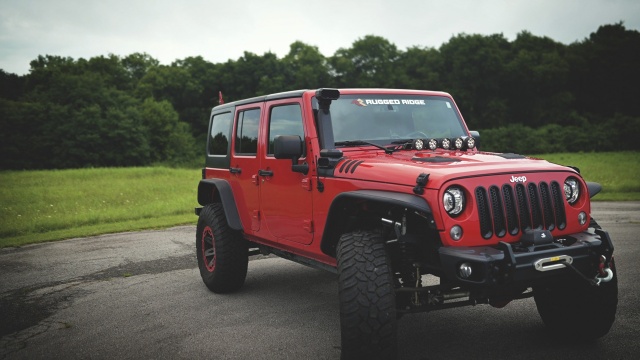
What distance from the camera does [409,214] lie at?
4035 millimetres

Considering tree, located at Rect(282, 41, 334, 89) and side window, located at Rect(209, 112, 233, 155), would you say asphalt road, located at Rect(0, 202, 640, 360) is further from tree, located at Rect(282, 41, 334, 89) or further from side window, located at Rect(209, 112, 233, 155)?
tree, located at Rect(282, 41, 334, 89)

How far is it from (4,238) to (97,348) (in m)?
9.81

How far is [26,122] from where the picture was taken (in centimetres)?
5612

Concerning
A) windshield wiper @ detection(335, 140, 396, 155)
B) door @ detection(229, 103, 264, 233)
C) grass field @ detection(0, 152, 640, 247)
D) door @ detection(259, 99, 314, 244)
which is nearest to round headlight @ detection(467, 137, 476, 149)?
windshield wiper @ detection(335, 140, 396, 155)

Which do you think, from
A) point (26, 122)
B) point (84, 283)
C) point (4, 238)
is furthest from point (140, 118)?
point (84, 283)

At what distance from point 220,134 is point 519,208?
4.39 metres

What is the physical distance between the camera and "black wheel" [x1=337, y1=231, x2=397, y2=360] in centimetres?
361

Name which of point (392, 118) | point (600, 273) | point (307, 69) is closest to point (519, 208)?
point (600, 273)

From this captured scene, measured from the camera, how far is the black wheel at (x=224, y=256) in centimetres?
626

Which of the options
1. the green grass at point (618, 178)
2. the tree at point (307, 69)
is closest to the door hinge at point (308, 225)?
the green grass at point (618, 178)

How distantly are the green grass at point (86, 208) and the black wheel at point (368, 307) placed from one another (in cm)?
1017

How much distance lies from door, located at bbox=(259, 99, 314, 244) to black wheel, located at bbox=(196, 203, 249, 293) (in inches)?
29.6

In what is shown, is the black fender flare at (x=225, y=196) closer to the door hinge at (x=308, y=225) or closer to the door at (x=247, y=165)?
the door at (x=247, y=165)

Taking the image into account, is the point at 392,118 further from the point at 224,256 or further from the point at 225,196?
the point at 224,256
